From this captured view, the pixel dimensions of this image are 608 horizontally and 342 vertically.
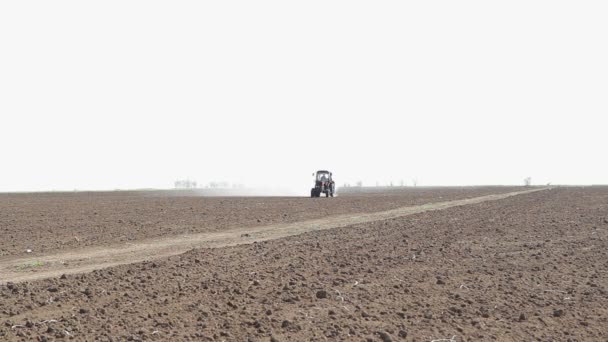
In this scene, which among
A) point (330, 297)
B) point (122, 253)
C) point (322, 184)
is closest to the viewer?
point (330, 297)

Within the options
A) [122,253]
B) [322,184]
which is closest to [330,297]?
[122,253]

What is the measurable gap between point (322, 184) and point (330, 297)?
1935 inches

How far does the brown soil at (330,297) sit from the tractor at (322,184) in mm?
41923

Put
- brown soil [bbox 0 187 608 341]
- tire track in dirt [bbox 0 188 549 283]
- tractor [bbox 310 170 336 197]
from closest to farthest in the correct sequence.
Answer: brown soil [bbox 0 187 608 341] < tire track in dirt [bbox 0 188 549 283] < tractor [bbox 310 170 336 197]

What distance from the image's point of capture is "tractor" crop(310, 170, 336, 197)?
192 feet

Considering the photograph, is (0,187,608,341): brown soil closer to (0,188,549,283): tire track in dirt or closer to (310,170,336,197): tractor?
(0,188,549,283): tire track in dirt

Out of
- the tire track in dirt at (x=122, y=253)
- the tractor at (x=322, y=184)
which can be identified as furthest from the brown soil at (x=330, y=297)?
the tractor at (x=322, y=184)

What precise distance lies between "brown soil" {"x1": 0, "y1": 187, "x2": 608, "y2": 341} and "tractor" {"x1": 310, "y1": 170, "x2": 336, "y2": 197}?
4192cm

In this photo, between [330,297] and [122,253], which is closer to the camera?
[330,297]

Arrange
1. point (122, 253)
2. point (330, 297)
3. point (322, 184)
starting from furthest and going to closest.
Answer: point (322, 184)
point (122, 253)
point (330, 297)

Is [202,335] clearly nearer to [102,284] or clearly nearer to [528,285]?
[102,284]

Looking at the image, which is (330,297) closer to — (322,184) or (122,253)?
(122,253)

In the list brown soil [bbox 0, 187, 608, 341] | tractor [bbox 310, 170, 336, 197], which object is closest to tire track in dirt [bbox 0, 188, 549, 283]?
brown soil [bbox 0, 187, 608, 341]

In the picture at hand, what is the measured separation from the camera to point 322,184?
59094 millimetres
